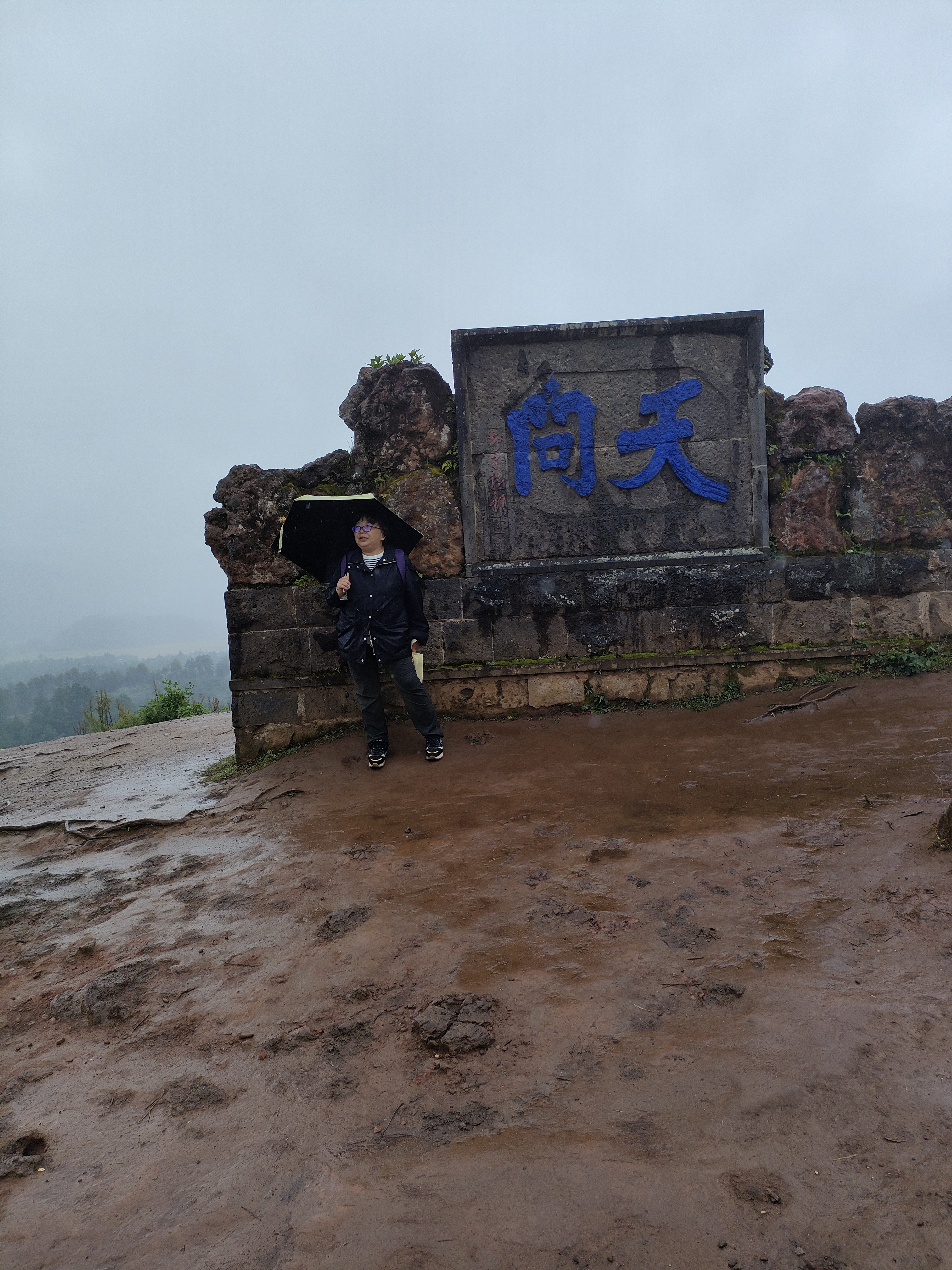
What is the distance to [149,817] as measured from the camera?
464 centimetres

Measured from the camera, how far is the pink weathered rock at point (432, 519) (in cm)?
556

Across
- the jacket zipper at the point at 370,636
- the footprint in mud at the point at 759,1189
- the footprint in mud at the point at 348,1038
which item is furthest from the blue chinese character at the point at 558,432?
the footprint in mud at the point at 759,1189

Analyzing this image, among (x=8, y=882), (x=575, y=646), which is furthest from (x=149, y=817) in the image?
(x=575, y=646)

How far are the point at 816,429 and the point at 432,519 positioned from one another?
3.33m

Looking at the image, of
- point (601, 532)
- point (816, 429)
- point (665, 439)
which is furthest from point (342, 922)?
point (816, 429)

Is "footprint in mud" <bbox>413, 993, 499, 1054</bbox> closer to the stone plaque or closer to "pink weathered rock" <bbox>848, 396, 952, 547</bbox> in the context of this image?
the stone plaque

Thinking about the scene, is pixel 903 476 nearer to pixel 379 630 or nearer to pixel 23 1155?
pixel 379 630

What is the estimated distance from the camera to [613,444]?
563cm

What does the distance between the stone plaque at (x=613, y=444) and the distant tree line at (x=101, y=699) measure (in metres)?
7.72

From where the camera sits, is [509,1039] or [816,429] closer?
[509,1039]

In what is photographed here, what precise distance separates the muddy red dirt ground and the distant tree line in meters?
8.06

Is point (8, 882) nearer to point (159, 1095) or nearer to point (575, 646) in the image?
point (159, 1095)

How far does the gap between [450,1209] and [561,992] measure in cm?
80

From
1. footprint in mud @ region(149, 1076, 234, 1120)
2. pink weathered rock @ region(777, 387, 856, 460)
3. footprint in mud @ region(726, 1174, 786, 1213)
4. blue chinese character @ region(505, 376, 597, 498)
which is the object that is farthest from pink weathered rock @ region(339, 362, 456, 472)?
footprint in mud @ region(726, 1174, 786, 1213)
